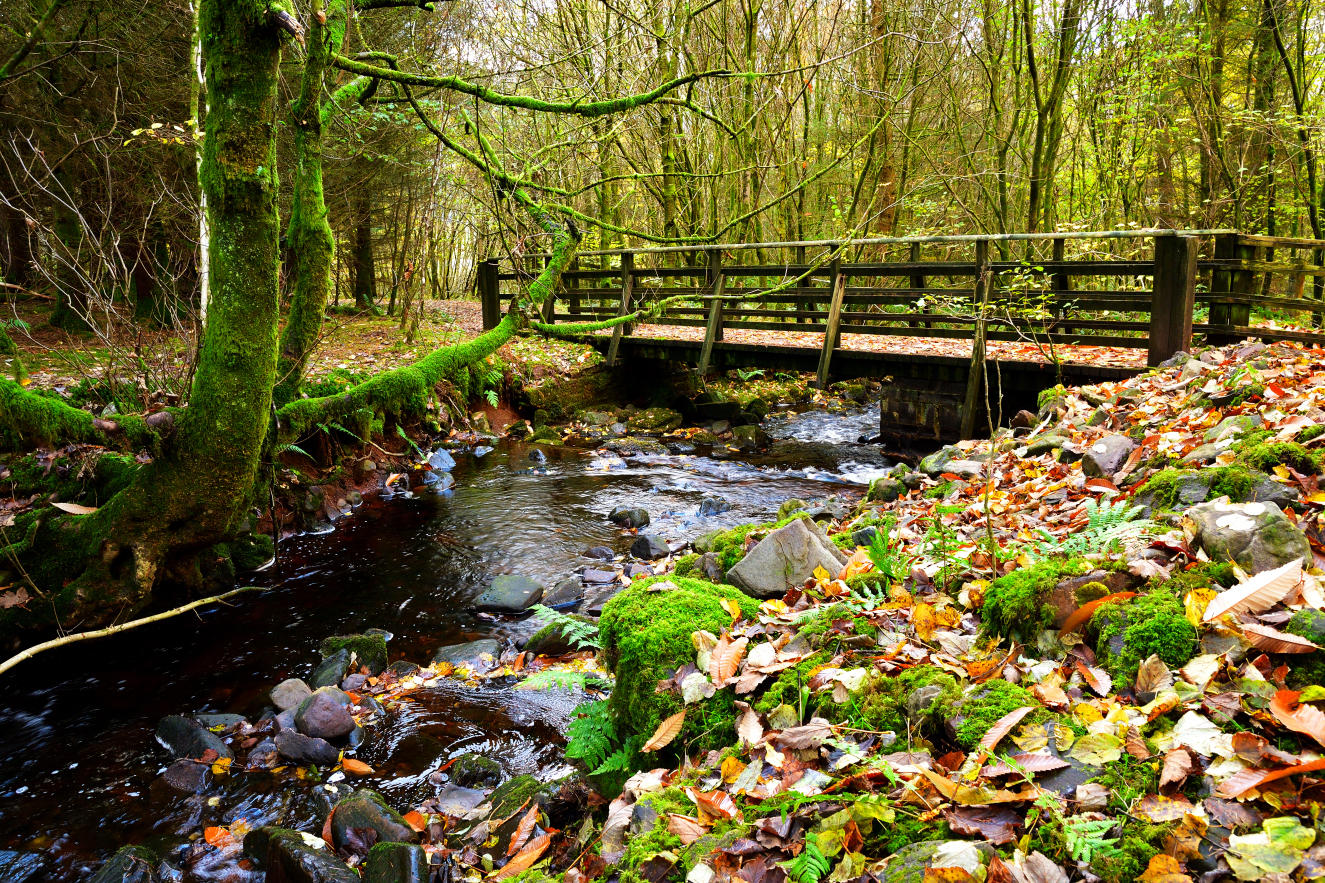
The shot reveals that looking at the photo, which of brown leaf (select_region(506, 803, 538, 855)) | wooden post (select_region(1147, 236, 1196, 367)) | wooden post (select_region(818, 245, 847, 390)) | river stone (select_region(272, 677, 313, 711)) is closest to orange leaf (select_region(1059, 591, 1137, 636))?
brown leaf (select_region(506, 803, 538, 855))

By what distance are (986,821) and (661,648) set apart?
1366 mm

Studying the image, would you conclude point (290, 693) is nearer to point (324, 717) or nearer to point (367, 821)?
point (324, 717)

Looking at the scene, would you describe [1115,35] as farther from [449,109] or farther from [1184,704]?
[1184,704]

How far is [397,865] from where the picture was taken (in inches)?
112

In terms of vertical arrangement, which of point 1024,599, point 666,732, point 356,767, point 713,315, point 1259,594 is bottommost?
point 356,767

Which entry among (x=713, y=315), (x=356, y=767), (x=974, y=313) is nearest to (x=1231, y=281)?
(x=974, y=313)

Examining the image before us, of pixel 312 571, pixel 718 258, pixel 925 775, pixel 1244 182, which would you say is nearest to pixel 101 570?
pixel 312 571

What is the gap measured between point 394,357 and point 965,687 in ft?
36.6

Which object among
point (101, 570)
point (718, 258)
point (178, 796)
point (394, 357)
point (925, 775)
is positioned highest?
point (718, 258)

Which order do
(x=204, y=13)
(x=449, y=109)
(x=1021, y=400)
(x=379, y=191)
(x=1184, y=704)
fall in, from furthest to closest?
(x=379, y=191) → (x=1021, y=400) → (x=449, y=109) → (x=204, y=13) → (x=1184, y=704)

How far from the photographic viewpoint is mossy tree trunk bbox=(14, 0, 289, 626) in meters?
4.86

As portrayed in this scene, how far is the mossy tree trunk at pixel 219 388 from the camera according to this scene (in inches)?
191

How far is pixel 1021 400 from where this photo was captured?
915 cm

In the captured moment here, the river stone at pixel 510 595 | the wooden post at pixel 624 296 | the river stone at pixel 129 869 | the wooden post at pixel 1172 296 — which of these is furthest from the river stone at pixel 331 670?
the wooden post at pixel 624 296
